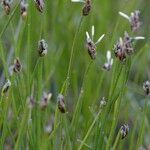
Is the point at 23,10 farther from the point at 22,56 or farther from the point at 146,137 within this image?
the point at 22,56

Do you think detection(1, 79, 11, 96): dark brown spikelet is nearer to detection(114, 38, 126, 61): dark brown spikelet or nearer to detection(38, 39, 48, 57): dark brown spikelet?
detection(38, 39, 48, 57): dark brown spikelet

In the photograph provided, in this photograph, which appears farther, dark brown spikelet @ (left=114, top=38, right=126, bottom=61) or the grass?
the grass

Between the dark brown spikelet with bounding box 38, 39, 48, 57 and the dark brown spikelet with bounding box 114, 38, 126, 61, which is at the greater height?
the dark brown spikelet with bounding box 114, 38, 126, 61

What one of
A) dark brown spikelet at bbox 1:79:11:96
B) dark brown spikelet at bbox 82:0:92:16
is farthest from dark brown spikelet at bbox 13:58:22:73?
dark brown spikelet at bbox 82:0:92:16

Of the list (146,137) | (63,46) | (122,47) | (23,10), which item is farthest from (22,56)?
(122,47)

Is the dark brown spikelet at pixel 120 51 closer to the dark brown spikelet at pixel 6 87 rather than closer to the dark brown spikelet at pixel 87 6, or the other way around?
the dark brown spikelet at pixel 87 6

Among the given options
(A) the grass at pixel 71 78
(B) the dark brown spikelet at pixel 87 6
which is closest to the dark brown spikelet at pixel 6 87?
(A) the grass at pixel 71 78

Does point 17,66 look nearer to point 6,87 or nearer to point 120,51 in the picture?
point 6,87

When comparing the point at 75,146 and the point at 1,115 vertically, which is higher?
the point at 1,115

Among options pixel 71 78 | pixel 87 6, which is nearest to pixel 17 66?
pixel 87 6
